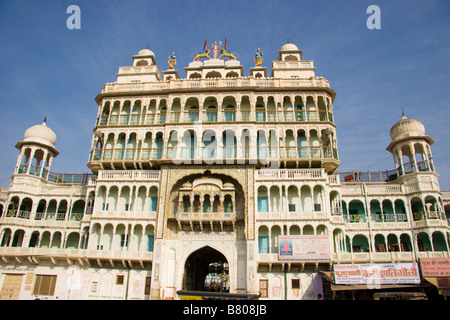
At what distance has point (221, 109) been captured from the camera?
3556cm

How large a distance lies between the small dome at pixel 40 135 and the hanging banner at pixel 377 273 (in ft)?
113

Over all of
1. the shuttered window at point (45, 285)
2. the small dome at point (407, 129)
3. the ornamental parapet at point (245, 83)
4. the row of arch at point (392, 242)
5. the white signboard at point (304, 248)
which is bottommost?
the shuttered window at point (45, 285)

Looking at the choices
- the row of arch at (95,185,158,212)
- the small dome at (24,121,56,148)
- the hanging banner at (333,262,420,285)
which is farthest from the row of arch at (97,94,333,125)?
the hanging banner at (333,262,420,285)

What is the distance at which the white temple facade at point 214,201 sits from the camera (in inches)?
1188

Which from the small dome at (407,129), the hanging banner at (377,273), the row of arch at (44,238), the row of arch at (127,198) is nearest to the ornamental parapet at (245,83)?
the small dome at (407,129)

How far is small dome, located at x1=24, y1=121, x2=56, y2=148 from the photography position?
38031mm

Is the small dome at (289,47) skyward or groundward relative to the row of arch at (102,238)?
skyward

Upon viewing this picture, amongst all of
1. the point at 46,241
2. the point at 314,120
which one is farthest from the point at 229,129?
→ the point at 46,241

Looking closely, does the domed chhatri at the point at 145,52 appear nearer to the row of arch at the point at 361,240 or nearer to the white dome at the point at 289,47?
the white dome at the point at 289,47

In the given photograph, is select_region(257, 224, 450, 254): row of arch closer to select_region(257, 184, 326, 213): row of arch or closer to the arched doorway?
select_region(257, 184, 326, 213): row of arch

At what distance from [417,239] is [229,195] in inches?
757

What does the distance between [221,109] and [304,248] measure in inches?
662

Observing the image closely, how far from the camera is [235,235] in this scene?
31188 mm
